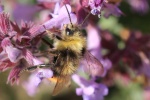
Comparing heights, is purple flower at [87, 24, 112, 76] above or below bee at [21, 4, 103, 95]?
below

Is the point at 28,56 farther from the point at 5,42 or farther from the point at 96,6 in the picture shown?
the point at 96,6

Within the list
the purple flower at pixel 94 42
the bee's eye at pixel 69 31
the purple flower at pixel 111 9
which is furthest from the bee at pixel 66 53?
the purple flower at pixel 94 42

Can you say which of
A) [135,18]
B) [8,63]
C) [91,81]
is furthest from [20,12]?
[8,63]

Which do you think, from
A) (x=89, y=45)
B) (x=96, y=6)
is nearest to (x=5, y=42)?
(x=96, y=6)

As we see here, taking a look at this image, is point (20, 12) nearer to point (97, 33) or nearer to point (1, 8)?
point (97, 33)

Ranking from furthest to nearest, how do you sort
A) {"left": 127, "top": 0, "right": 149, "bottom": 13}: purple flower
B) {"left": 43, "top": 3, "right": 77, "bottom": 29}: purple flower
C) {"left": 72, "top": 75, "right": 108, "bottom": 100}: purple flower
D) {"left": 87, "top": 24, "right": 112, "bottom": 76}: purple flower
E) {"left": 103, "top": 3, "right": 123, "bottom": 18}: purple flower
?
1. {"left": 127, "top": 0, "right": 149, "bottom": 13}: purple flower
2. {"left": 87, "top": 24, "right": 112, "bottom": 76}: purple flower
3. {"left": 72, "top": 75, "right": 108, "bottom": 100}: purple flower
4. {"left": 103, "top": 3, "right": 123, "bottom": 18}: purple flower
5. {"left": 43, "top": 3, "right": 77, "bottom": 29}: purple flower

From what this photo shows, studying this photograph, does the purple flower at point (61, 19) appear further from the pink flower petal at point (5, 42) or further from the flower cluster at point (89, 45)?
the pink flower petal at point (5, 42)

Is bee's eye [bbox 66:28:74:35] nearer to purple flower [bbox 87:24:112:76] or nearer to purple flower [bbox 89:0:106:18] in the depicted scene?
purple flower [bbox 89:0:106:18]

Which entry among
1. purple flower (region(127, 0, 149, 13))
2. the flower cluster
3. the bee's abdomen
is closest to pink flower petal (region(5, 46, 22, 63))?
the flower cluster
